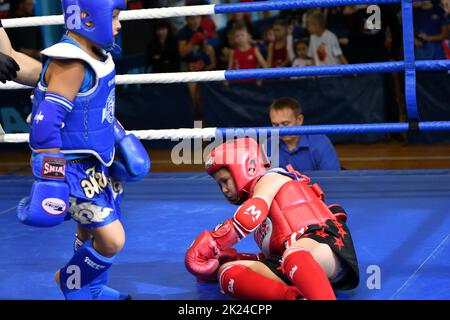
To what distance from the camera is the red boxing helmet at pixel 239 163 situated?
2.48 m

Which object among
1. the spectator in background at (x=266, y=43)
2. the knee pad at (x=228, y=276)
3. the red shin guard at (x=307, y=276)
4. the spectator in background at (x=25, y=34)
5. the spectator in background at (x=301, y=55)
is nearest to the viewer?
the red shin guard at (x=307, y=276)

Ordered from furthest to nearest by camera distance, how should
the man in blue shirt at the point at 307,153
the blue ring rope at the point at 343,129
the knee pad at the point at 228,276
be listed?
the man in blue shirt at the point at 307,153, the blue ring rope at the point at 343,129, the knee pad at the point at 228,276

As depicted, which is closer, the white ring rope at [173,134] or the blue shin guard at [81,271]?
the blue shin guard at [81,271]

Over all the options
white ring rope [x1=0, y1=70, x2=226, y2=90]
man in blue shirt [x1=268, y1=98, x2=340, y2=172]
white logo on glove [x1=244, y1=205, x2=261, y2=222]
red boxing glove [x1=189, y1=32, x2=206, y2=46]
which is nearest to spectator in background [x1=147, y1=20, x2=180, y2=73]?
red boxing glove [x1=189, y1=32, x2=206, y2=46]

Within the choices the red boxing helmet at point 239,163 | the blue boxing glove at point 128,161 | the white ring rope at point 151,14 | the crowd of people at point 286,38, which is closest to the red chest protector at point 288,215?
the red boxing helmet at point 239,163

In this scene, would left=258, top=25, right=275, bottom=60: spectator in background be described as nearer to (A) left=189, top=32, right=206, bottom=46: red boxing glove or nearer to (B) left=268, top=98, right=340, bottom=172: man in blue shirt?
(A) left=189, top=32, right=206, bottom=46: red boxing glove

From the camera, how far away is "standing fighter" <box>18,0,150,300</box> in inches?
86.5

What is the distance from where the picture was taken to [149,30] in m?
7.68

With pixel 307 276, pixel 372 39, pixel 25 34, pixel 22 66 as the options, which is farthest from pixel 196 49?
pixel 307 276

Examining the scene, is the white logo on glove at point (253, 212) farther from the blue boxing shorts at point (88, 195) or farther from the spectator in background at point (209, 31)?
the spectator in background at point (209, 31)

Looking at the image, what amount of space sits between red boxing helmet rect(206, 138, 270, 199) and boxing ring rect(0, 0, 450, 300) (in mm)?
367
